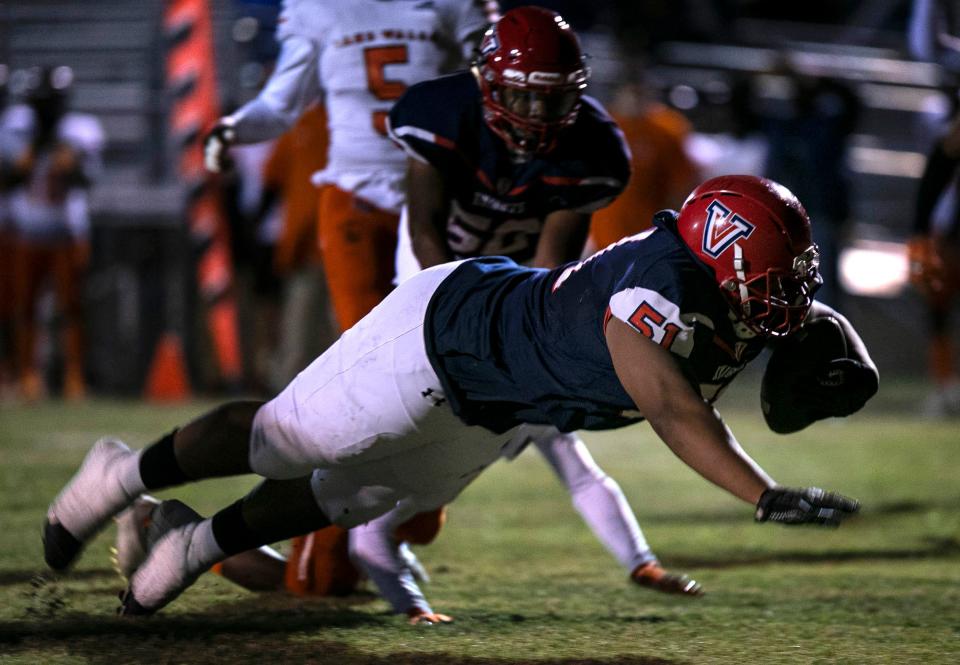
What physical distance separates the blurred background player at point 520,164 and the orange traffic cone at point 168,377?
6472 millimetres

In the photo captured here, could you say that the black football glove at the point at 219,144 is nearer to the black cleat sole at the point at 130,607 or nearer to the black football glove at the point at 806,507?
the black cleat sole at the point at 130,607

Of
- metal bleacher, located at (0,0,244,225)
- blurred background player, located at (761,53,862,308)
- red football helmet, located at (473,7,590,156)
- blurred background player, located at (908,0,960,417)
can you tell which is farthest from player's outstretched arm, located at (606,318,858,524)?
metal bleacher, located at (0,0,244,225)

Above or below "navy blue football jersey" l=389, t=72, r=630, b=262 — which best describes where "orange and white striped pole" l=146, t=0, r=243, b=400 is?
below

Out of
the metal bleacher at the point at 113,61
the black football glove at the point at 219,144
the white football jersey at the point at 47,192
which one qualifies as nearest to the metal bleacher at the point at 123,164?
the metal bleacher at the point at 113,61

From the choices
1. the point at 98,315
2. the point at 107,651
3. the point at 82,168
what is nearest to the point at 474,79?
the point at 107,651

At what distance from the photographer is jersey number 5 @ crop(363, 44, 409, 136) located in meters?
4.83

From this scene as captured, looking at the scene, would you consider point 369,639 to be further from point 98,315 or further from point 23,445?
point 98,315

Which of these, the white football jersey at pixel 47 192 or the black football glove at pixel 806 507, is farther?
the white football jersey at pixel 47 192

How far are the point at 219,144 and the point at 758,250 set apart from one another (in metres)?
2.13

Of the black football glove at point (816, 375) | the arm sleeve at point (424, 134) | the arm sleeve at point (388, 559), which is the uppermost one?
the arm sleeve at point (424, 134)

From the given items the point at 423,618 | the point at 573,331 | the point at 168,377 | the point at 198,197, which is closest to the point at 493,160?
the point at 573,331

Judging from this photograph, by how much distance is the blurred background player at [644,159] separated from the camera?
30.0ft

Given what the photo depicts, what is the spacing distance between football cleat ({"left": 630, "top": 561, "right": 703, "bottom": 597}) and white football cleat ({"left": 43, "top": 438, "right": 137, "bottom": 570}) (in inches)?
57.6

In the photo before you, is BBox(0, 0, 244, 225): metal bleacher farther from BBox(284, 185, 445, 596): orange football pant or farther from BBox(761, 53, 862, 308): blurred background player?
BBox(284, 185, 445, 596): orange football pant
